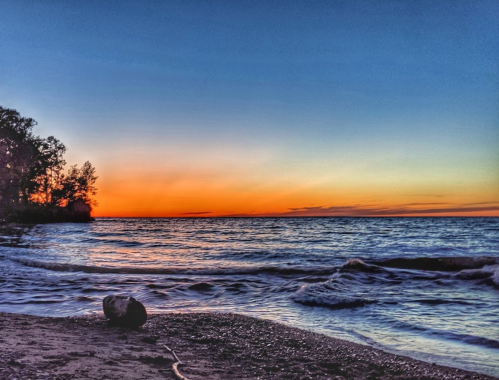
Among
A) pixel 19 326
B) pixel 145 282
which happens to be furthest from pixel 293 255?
pixel 19 326

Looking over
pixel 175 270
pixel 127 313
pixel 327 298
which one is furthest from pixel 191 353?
pixel 175 270

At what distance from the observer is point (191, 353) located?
15.5ft

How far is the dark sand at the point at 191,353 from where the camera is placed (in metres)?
3.77

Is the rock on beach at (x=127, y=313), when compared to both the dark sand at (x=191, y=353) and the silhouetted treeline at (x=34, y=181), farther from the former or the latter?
the silhouetted treeline at (x=34, y=181)

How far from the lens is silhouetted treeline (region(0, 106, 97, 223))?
52.4m

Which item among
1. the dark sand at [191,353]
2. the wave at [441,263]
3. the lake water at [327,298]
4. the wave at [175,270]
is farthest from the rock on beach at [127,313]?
the wave at [441,263]

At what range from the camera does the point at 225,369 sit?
415 centimetres

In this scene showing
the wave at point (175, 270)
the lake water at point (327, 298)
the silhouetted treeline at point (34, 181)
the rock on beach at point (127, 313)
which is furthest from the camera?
the silhouetted treeline at point (34, 181)

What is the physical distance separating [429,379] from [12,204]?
63061 mm

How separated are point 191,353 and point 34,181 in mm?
65702

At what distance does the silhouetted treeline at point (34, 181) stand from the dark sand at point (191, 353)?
176 ft

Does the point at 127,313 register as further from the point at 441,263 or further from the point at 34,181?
the point at 34,181

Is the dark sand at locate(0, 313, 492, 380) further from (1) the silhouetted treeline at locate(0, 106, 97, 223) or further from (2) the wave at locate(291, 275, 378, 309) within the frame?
(1) the silhouetted treeline at locate(0, 106, 97, 223)

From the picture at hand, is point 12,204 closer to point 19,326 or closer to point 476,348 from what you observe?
point 19,326
